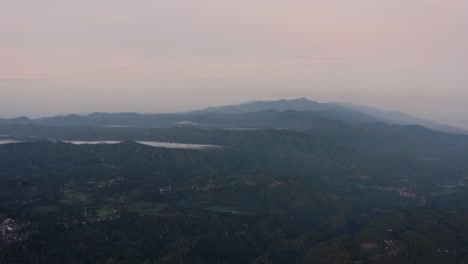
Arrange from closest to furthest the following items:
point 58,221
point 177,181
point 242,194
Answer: point 58,221 < point 242,194 < point 177,181

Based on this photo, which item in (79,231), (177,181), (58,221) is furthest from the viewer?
(177,181)

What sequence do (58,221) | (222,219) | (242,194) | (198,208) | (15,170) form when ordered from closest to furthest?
(58,221), (222,219), (198,208), (242,194), (15,170)

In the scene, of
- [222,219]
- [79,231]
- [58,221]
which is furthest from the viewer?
[222,219]

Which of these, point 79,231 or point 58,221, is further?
point 58,221

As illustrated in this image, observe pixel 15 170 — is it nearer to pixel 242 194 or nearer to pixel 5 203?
pixel 5 203

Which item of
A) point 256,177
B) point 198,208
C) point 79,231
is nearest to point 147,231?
point 79,231

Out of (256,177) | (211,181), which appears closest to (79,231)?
(211,181)

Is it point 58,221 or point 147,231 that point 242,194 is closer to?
point 147,231

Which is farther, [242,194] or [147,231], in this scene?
[242,194]
